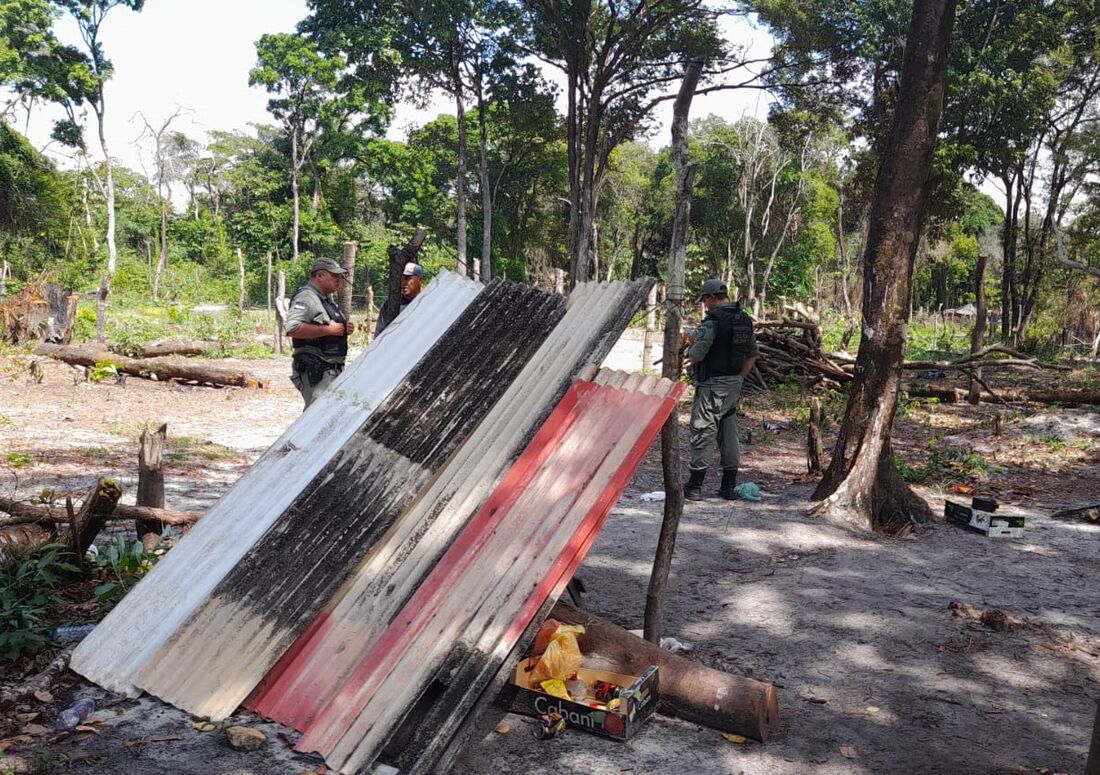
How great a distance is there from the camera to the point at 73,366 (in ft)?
46.1

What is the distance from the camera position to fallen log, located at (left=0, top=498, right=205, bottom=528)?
4.63 meters

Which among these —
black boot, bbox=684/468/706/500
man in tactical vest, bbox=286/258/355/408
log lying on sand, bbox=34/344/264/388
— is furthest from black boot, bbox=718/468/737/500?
log lying on sand, bbox=34/344/264/388

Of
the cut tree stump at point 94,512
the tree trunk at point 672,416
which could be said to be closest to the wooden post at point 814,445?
the tree trunk at point 672,416

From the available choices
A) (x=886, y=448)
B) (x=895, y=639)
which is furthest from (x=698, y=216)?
(x=895, y=639)

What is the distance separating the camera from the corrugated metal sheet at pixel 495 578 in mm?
2711

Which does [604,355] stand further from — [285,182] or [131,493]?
[285,182]

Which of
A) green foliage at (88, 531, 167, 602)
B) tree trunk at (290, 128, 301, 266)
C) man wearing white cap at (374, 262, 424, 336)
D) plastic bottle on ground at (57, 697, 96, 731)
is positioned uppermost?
tree trunk at (290, 128, 301, 266)

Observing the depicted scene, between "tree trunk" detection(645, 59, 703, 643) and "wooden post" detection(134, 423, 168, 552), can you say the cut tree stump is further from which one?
"tree trunk" detection(645, 59, 703, 643)

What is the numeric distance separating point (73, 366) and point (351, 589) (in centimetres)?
1316

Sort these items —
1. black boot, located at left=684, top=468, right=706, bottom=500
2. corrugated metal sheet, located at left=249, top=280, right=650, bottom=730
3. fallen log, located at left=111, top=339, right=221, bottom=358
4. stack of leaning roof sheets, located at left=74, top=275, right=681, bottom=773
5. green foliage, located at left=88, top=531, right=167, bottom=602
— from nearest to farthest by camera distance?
stack of leaning roof sheets, located at left=74, top=275, right=681, bottom=773, corrugated metal sheet, located at left=249, top=280, right=650, bottom=730, green foliage, located at left=88, top=531, right=167, bottom=602, black boot, located at left=684, top=468, right=706, bottom=500, fallen log, located at left=111, top=339, right=221, bottom=358

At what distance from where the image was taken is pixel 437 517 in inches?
138

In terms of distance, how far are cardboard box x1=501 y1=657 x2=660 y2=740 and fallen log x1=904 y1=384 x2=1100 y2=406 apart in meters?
11.8

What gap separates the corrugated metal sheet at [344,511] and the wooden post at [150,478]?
1801 millimetres

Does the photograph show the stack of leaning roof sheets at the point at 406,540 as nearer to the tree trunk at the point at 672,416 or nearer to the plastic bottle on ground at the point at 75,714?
the plastic bottle on ground at the point at 75,714
